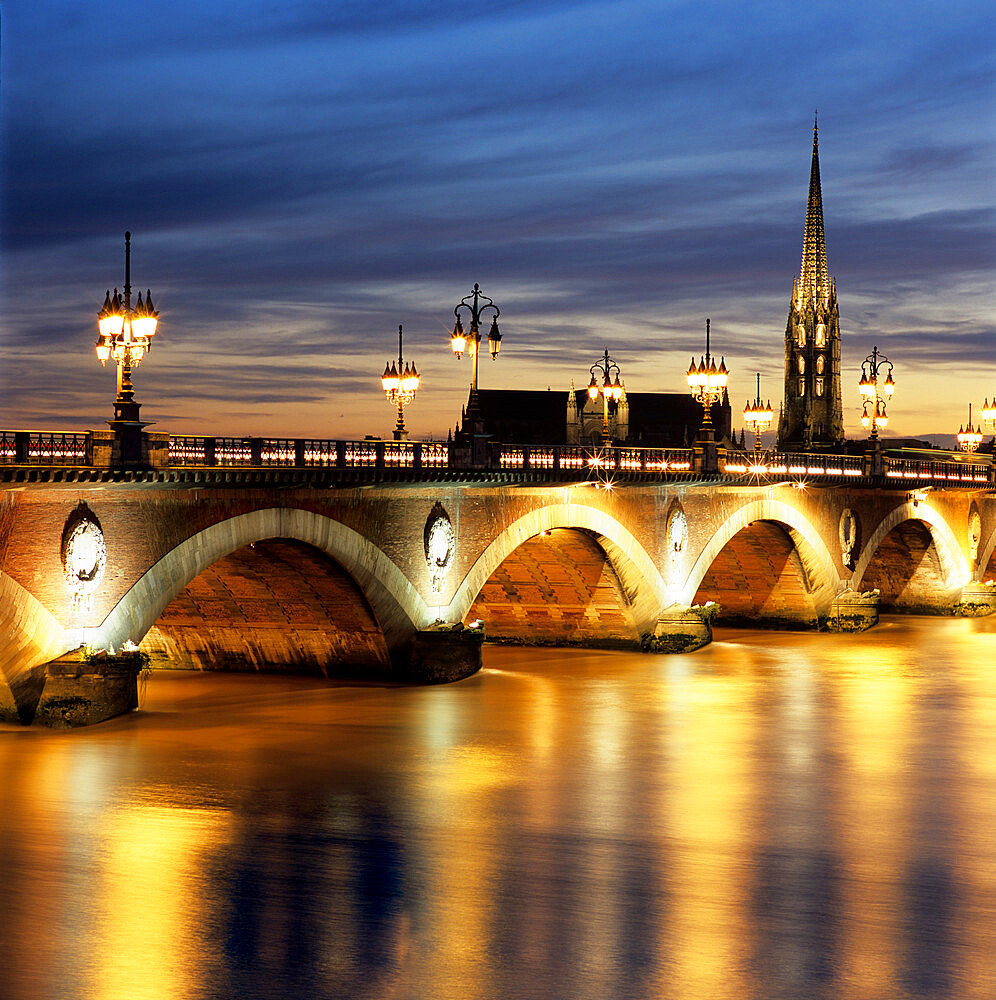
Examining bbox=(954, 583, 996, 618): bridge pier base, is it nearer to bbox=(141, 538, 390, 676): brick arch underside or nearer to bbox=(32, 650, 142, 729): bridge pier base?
bbox=(141, 538, 390, 676): brick arch underside

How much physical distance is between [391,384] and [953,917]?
88.1 ft

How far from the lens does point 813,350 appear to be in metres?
146

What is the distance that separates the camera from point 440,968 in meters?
17.0

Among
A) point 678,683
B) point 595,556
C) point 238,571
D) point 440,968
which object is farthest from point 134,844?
point 595,556

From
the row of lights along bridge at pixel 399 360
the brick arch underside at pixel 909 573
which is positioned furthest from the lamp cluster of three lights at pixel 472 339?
the brick arch underside at pixel 909 573

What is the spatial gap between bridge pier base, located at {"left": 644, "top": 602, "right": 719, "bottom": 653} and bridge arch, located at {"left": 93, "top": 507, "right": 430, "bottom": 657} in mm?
12107

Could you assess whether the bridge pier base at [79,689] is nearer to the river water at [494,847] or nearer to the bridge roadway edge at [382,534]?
the bridge roadway edge at [382,534]

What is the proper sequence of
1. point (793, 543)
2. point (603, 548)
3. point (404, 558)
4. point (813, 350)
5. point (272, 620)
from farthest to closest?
point (813, 350), point (793, 543), point (603, 548), point (272, 620), point (404, 558)

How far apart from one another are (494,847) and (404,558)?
14.2 meters

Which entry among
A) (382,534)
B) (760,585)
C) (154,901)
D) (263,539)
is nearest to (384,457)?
(382,534)

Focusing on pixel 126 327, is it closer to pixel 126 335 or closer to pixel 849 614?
pixel 126 335

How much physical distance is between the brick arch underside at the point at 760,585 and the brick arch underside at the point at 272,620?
2343 centimetres

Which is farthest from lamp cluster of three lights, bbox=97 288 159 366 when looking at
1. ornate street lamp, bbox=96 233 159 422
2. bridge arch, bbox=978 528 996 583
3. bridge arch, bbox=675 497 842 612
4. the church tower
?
the church tower

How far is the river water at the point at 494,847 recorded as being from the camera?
56.0 ft
